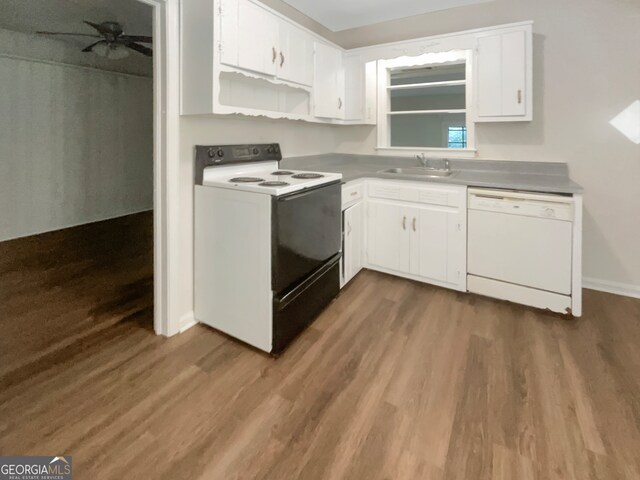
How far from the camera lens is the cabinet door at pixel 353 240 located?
283cm

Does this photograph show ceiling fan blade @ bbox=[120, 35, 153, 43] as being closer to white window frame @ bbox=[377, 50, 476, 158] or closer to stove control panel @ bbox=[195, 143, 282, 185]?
stove control panel @ bbox=[195, 143, 282, 185]

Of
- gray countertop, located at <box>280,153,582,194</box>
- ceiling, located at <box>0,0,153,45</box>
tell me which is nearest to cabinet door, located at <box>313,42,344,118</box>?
gray countertop, located at <box>280,153,582,194</box>

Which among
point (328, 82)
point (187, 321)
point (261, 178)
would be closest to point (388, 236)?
point (261, 178)

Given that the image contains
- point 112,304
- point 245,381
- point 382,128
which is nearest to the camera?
point 245,381

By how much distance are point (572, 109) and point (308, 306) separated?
2540mm

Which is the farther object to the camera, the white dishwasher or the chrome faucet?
the chrome faucet

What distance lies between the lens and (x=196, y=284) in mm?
2291

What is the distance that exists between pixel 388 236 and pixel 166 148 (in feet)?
6.07

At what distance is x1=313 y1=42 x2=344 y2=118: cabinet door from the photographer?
298 cm

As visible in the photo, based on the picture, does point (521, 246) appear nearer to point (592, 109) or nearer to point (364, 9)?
point (592, 109)

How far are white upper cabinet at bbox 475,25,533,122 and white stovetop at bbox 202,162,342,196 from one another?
→ 1439mm

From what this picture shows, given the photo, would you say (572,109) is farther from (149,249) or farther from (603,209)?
(149,249)

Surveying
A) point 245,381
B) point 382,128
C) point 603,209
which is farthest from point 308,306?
point 603,209

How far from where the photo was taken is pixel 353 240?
9.70 feet
